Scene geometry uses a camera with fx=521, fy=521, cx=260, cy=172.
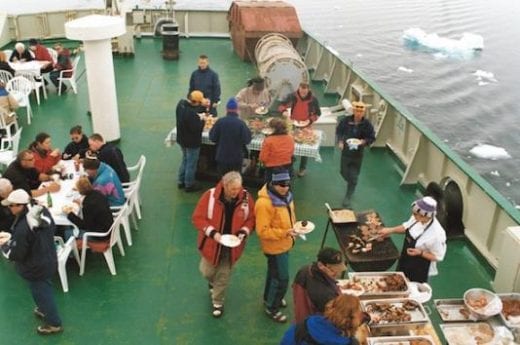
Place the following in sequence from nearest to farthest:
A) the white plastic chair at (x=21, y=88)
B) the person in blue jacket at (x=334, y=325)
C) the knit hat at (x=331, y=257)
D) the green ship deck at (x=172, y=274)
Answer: the person in blue jacket at (x=334, y=325) < the knit hat at (x=331, y=257) < the green ship deck at (x=172, y=274) < the white plastic chair at (x=21, y=88)

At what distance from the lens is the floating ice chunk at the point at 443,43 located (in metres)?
39.1

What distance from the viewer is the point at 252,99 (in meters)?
8.84

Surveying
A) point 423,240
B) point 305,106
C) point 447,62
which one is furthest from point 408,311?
point 447,62

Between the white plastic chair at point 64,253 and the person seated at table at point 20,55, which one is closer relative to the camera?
the white plastic chair at point 64,253

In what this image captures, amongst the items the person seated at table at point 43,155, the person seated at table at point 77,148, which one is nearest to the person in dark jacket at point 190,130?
the person seated at table at point 77,148

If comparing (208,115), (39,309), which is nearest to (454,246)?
(208,115)

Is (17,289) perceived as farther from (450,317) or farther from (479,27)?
(479,27)

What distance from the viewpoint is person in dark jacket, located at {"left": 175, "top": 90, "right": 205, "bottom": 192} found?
24.3ft

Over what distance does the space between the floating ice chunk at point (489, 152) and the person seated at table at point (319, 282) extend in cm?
2298

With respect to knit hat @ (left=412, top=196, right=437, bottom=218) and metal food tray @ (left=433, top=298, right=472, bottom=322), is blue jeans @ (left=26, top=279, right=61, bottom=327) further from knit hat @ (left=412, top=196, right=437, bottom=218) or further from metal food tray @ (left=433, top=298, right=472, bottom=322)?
metal food tray @ (left=433, top=298, right=472, bottom=322)

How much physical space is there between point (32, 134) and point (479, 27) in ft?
152

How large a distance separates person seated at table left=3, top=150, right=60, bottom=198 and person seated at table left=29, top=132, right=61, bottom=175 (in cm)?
12

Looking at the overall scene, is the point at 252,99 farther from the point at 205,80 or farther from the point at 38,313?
the point at 38,313

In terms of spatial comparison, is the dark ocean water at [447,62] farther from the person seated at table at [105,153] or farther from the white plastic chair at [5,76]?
the person seated at table at [105,153]
